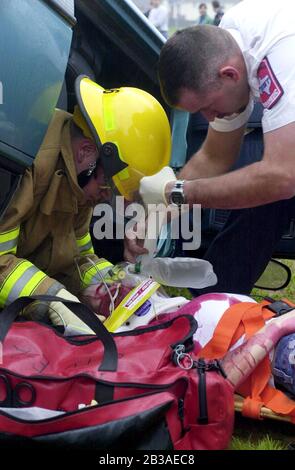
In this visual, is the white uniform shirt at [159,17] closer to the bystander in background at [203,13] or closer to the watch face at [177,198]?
the bystander in background at [203,13]

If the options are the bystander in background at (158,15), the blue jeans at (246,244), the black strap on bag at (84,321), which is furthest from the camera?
the bystander in background at (158,15)

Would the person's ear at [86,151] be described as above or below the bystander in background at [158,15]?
above

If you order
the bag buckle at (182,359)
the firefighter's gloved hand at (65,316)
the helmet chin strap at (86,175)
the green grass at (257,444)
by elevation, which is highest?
the helmet chin strap at (86,175)

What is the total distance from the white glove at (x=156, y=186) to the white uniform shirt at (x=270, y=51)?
0.41m

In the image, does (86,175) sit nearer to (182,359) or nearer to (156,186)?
(156,186)

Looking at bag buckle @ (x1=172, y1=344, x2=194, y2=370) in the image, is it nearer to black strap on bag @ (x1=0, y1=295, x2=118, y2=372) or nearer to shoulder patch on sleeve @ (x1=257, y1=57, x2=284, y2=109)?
black strap on bag @ (x1=0, y1=295, x2=118, y2=372)

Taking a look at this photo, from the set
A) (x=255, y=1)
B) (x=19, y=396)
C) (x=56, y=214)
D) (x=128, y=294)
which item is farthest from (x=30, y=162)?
(x=255, y=1)

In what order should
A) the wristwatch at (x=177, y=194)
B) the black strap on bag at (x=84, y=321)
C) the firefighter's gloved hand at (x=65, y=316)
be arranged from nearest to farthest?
the black strap on bag at (x=84, y=321), the firefighter's gloved hand at (x=65, y=316), the wristwatch at (x=177, y=194)

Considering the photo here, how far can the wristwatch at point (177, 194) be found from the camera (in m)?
2.27

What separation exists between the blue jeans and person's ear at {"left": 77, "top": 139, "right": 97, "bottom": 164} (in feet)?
2.20

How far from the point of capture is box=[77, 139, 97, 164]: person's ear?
237 centimetres

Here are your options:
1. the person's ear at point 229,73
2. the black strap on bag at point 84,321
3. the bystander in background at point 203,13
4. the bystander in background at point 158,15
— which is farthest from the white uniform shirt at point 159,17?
the black strap on bag at point 84,321

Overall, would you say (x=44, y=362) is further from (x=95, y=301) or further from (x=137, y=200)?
(x=137, y=200)

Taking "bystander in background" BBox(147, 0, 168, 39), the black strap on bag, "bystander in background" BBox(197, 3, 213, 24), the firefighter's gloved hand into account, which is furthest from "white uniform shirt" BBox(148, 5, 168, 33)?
the black strap on bag
